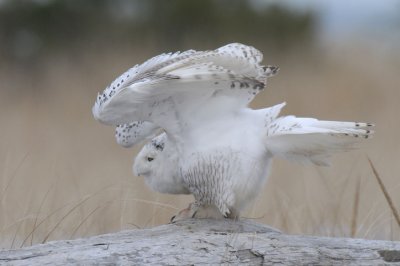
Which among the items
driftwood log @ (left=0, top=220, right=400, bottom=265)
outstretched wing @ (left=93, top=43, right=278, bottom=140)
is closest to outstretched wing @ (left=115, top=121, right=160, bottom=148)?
outstretched wing @ (left=93, top=43, right=278, bottom=140)

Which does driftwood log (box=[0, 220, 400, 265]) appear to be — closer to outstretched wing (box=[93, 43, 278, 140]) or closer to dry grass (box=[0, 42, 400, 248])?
outstretched wing (box=[93, 43, 278, 140])

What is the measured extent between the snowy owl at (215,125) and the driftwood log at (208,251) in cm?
20

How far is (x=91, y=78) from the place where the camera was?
11719 mm

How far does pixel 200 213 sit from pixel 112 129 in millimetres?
5993

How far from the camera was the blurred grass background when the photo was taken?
4.46m

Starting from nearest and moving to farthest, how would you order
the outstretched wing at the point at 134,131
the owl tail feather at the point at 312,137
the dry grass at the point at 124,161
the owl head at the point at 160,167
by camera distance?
the owl tail feather at the point at 312,137, the owl head at the point at 160,167, the outstretched wing at the point at 134,131, the dry grass at the point at 124,161

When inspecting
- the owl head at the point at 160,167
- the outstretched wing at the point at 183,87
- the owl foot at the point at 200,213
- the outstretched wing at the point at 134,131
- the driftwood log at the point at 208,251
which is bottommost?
the driftwood log at the point at 208,251

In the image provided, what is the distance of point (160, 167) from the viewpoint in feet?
10.7

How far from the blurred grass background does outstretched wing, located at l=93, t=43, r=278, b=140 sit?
17.7 inches

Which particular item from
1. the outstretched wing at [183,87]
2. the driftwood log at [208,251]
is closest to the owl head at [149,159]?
the outstretched wing at [183,87]

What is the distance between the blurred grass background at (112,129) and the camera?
4.46 meters

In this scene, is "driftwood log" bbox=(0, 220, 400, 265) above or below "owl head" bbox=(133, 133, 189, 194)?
below

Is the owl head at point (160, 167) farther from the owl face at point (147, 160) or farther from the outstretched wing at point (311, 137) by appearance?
the outstretched wing at point (311, 137)

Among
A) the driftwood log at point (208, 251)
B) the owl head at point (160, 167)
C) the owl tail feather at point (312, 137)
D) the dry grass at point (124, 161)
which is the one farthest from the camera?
the dry grass at point (124, 161)
